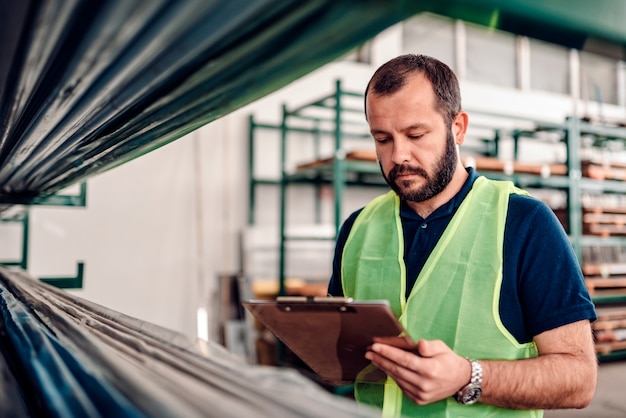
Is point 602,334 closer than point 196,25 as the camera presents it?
No

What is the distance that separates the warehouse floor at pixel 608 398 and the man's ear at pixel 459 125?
3.09 meters

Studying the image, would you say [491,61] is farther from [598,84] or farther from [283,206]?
[283,206]

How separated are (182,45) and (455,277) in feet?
3.26

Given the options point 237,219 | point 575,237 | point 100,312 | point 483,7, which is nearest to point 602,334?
point 575,237

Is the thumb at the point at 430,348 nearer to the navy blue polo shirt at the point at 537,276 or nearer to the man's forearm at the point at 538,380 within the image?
the man's forearm at the point at 538,380

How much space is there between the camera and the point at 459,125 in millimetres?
1543

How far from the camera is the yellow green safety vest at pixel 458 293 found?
1.27m

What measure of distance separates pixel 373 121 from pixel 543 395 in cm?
75

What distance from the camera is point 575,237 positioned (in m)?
5.52

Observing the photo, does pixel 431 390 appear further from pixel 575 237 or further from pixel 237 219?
pixel 575 237

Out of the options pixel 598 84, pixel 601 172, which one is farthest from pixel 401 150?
pixel 598 84

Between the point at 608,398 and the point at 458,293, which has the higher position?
the point at 458,293

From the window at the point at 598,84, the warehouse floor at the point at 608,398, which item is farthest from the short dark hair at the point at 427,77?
the window at the point at 598,84

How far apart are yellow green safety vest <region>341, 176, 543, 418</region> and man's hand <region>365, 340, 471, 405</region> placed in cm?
15
